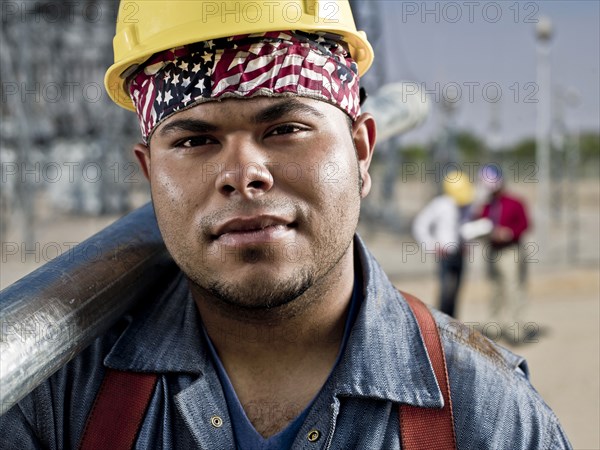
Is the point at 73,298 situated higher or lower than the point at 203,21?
lower

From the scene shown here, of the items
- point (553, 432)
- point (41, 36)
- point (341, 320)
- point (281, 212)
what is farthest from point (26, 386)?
point (41, 36)

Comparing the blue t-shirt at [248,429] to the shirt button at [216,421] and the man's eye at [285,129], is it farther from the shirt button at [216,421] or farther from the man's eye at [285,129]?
the man's eye at [285,129]

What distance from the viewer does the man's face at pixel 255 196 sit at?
178 cm

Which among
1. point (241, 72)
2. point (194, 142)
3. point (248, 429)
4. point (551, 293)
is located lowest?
point (551, 293)

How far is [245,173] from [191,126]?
0.22m

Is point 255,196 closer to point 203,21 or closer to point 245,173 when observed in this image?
point 245,173

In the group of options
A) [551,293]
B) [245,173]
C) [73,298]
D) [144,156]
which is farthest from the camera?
[551,293]

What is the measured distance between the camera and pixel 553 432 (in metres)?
1.80

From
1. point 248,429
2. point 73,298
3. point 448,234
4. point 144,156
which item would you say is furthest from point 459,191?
point 73,298

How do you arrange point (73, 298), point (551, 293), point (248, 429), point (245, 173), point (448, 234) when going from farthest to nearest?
point (551, 293), point (448, 234), point (248, 429), point (245, 173), point (73, 298)

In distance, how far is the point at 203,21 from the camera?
181 centimetres

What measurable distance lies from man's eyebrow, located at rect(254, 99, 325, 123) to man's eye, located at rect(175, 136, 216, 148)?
14cm

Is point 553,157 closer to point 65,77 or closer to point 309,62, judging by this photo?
point 65,77

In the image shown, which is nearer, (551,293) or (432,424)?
(432,424)
